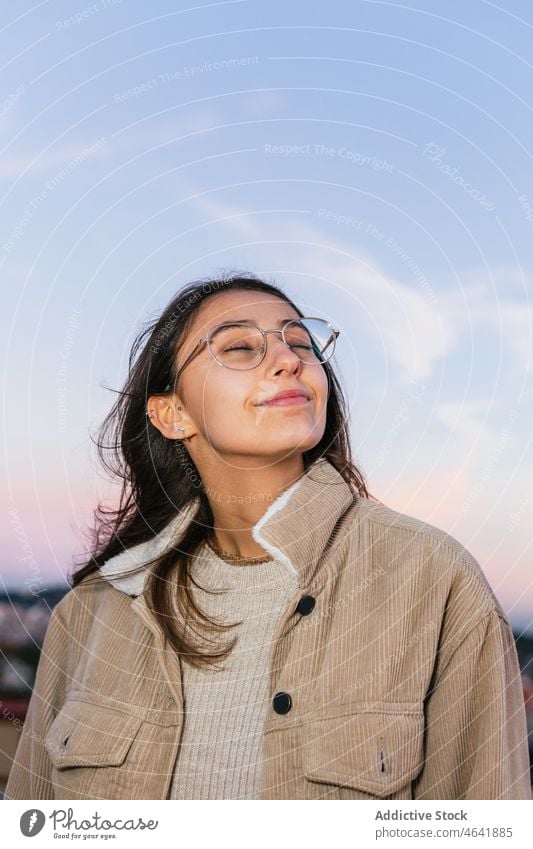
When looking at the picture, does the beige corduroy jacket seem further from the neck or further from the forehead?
Result: the forehead

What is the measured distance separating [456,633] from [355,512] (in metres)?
0.38

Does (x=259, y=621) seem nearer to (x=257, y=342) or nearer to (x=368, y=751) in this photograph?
(x=368, y=751)

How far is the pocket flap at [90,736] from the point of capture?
220 centimetres

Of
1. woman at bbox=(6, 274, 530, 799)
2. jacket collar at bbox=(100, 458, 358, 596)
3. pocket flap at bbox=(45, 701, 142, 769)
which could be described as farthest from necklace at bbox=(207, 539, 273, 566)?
pocket flap at bbox=(45, 701, 142, 769)

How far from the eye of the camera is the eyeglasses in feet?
7.42

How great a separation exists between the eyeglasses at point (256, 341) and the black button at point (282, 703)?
71 centimetres

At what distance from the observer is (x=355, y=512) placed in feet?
7.45

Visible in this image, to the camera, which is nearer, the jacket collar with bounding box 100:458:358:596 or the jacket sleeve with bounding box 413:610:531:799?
the jacket sleeve with bounding box 413:610:531:799

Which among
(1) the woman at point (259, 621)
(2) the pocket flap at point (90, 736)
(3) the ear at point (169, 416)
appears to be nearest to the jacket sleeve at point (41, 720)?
(1) the woman at point (259, 621)

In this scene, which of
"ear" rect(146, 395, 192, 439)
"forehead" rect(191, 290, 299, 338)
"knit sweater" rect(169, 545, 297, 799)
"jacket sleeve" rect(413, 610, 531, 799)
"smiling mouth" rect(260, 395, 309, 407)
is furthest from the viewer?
"ear" rect(146, 395, 192, 439)

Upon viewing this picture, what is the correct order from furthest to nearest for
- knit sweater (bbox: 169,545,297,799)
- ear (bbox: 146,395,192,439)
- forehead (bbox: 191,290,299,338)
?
ear (bbox: 146,395,192,439) < forehead (bbox: 191,290,299,338) < knit sweater (bbox: 169,545,297,799)

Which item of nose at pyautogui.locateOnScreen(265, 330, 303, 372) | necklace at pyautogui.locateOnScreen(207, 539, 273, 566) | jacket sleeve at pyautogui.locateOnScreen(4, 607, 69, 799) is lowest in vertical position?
jacket sleeve at pyautogui.locateOnScreen(4, 607, 69, 799)
